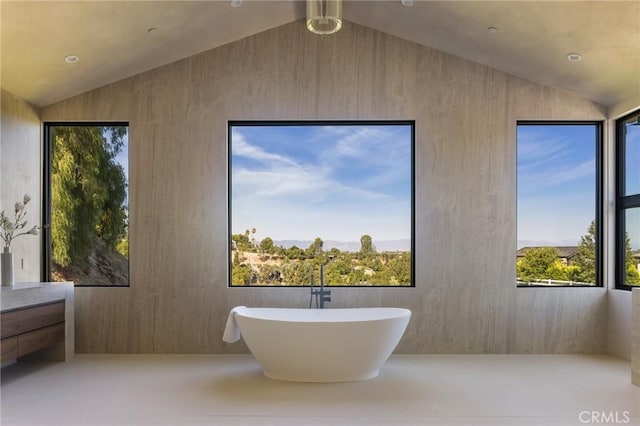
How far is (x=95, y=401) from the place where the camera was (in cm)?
356

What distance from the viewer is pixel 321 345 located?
381cm

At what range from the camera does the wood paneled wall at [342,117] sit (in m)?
5.04

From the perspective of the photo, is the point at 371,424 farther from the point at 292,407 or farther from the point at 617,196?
the point at 617,196

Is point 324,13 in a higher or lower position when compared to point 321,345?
higher

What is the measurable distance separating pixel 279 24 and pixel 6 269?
347 centimetres

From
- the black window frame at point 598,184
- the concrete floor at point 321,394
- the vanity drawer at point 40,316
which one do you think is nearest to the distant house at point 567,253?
the black window frame at point 598,184

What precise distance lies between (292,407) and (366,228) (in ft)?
7.46

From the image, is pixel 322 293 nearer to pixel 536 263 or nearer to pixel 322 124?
pixel 322 124

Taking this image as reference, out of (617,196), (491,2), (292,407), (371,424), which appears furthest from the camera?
(617,196)

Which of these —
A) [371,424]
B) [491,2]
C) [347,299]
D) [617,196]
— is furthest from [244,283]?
[617,196]

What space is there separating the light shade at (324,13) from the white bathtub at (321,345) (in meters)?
2.15

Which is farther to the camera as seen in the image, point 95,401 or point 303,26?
point 303,26

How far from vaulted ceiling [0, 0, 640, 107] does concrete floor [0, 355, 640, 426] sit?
2.68 m

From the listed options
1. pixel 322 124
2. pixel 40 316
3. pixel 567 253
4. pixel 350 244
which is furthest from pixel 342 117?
pixel 40 316
